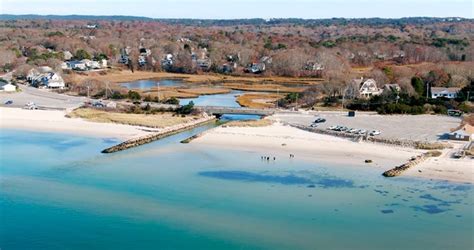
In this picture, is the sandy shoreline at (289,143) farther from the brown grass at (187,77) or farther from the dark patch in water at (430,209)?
the brown grass at (187,77)

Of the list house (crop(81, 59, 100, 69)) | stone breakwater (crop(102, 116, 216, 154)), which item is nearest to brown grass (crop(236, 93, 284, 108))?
stone breakwater (crop(102, 116, 216, 154))

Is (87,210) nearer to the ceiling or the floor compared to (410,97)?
nearer to the floor

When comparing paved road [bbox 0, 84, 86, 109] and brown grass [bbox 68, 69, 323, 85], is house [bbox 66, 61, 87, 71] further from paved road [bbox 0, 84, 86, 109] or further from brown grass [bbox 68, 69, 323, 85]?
paved road [bbox 0, 84, 86, 109]

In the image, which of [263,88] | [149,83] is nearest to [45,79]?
[149,83]

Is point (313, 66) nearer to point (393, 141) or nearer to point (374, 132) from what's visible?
point (374, 132)

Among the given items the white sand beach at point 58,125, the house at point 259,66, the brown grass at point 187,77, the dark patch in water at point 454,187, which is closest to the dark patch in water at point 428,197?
the dark patch in water at point 454,187

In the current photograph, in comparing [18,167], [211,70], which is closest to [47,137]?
[18,167]

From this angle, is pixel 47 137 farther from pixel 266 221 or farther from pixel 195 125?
pixel 266 221
